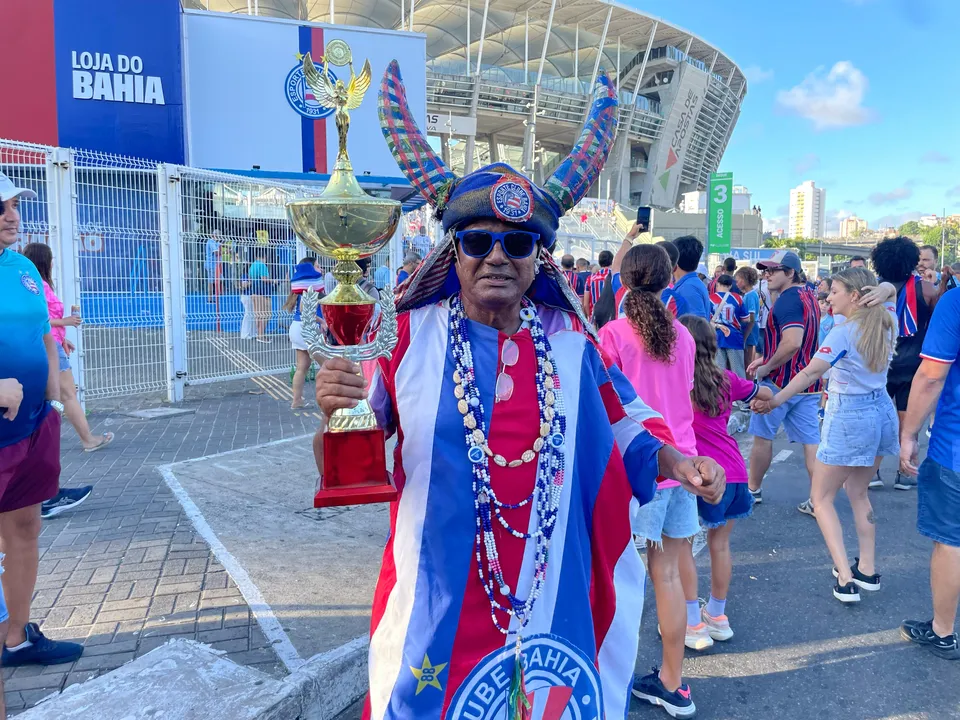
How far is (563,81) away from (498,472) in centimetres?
4599

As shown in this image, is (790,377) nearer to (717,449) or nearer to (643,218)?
(643,218)

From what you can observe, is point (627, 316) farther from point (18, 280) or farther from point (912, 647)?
point (18, 280)

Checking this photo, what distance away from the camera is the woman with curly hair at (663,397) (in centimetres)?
307

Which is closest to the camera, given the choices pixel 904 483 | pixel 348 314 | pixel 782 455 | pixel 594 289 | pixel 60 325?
pixel 348 314

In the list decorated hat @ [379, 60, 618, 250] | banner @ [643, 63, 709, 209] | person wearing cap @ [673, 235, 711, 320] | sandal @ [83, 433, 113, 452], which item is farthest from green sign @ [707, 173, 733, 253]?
banner @ [643, 63, 709, 209]

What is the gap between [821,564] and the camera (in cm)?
465

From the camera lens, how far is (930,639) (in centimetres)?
358

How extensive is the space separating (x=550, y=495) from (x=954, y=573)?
107 inches

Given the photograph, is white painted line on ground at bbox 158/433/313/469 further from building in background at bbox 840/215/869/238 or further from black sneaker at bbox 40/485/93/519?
building in background at bbox 840/215/869/238

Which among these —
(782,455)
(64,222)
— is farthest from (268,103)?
(782,455)

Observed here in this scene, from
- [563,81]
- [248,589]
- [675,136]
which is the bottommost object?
[248,589]

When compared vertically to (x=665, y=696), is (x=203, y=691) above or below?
above

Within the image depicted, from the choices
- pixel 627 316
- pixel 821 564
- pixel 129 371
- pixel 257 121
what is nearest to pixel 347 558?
pixel 627 316

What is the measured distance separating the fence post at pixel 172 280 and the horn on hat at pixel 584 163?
26.5ft
